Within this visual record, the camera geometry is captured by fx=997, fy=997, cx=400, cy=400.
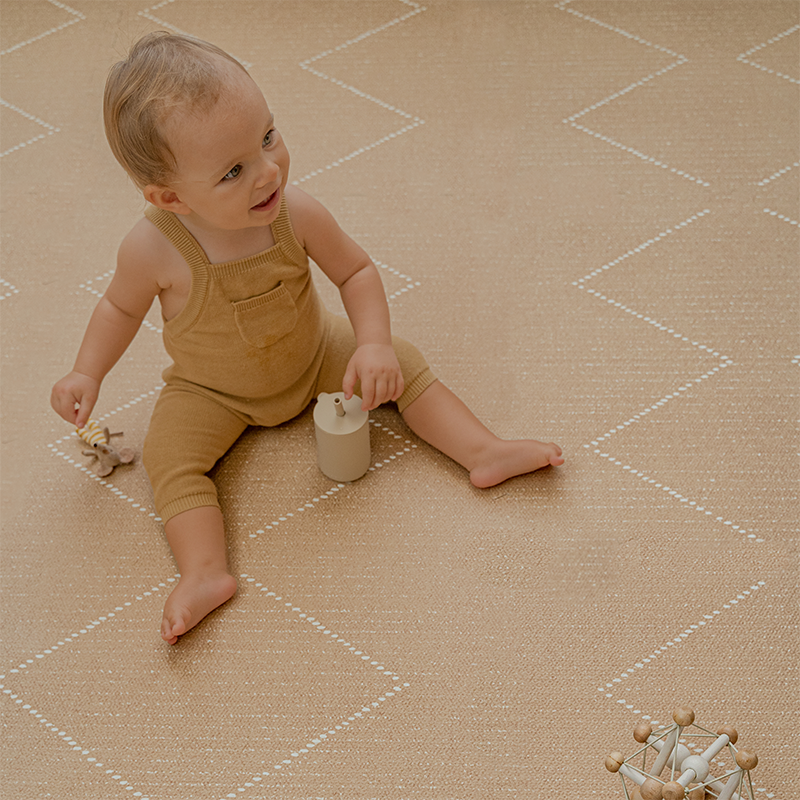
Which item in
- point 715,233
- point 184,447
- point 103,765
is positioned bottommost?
A: point 103,765

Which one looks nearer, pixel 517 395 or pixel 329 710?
pixel 329 710

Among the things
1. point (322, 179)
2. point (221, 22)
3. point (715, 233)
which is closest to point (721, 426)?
point (715, 233)

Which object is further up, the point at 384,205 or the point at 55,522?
the point at 384,205

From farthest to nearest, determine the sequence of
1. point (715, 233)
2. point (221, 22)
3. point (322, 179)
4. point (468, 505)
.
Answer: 1. point (221, 22)
2. point (322, 179)
3. point (715, 233)
4. point (468, 505)

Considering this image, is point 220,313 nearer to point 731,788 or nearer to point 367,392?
point 367,392

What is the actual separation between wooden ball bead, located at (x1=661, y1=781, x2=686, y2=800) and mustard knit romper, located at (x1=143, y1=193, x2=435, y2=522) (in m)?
0.53

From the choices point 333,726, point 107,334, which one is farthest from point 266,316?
point 333,726

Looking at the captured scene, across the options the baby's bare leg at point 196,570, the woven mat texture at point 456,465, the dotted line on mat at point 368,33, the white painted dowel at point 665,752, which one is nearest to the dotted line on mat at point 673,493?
the woven mat texture at point 456,465

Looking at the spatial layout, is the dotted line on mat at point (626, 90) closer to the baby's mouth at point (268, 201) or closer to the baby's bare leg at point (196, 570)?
the baby's mouth at point (268, 201)

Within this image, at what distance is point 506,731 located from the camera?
2.96 feet

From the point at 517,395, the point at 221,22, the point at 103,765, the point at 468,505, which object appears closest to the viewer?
the point at 103,765

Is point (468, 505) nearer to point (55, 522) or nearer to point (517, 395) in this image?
point (517, 395)

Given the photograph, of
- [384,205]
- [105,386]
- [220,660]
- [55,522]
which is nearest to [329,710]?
[220,660]

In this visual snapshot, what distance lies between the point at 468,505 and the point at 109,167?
2.62 ft
